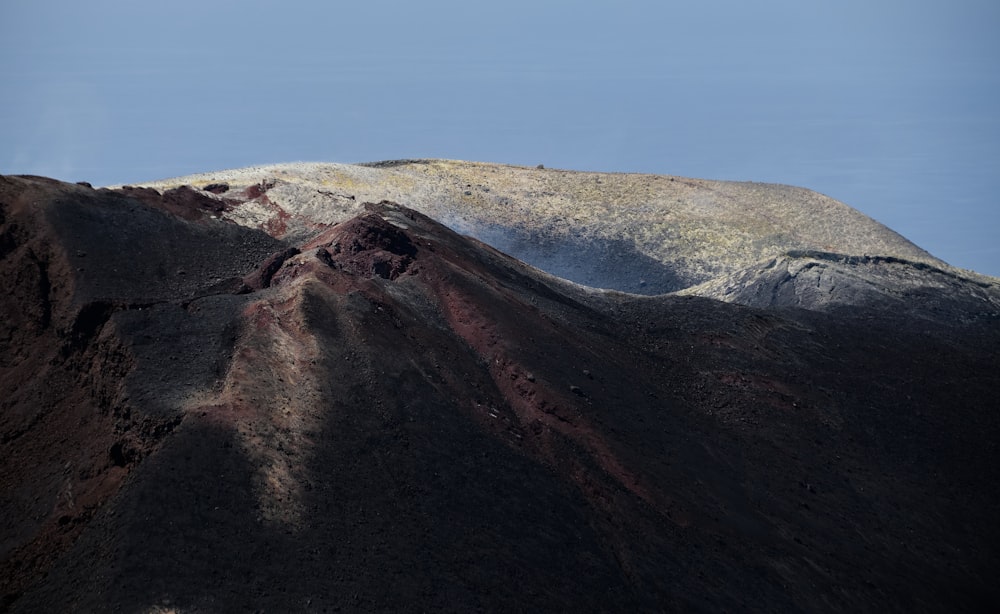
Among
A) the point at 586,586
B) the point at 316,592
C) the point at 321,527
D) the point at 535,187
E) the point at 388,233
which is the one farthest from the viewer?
the point at 535,187

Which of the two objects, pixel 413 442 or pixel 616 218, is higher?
pixel 616 218

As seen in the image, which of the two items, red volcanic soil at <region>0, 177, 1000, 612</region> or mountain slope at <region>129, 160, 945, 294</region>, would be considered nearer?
red volcanic soil at <region>0, 177, 1000, 612</region>

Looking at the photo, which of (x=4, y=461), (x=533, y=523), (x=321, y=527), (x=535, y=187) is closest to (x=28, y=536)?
(x=4, y=461)

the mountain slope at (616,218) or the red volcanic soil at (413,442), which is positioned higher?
the mountain slope at (616,218)

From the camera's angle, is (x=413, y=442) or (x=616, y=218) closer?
(x=413, y=442)

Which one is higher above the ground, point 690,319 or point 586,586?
point 690,319

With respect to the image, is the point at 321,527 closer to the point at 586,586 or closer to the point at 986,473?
the point at 586,586

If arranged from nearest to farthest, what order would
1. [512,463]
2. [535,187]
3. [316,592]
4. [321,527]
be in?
[316,592] < [321,527] < [512,463] < [535,187]

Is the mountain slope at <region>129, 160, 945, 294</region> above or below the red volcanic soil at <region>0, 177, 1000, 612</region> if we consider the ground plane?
above
